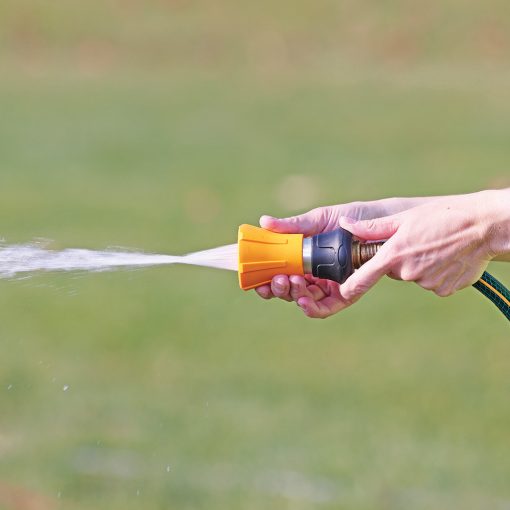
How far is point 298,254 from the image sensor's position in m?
3.48

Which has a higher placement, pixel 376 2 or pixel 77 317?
pixel 77 317

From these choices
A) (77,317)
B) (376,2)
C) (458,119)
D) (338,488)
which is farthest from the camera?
(376,2)

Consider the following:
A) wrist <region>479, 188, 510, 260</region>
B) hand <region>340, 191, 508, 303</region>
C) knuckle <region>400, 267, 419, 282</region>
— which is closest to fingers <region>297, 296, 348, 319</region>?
hand <region>340, 191, 508, 303</region>

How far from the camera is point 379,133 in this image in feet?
49.1

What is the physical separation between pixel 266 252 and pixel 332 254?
18cm

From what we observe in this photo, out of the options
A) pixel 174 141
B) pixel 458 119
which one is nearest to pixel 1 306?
pixel 174 141

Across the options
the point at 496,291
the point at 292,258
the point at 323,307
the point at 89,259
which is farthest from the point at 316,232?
the point at 89,259

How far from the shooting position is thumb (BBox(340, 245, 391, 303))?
11.3 ft

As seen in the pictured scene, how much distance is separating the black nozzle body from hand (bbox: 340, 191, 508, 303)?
1.8 inches

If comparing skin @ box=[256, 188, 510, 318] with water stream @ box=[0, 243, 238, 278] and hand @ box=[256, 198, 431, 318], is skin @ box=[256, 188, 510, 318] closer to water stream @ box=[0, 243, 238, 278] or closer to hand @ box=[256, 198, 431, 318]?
hand @ box=[256, 198, 431, 318]

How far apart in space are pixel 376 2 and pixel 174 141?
329 inches

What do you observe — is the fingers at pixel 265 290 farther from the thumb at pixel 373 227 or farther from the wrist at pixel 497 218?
the wrist at pixel 497 218

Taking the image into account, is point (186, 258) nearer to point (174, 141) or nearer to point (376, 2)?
point (174, 141)

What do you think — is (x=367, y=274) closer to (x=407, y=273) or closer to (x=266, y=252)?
(x=407, y=273)
